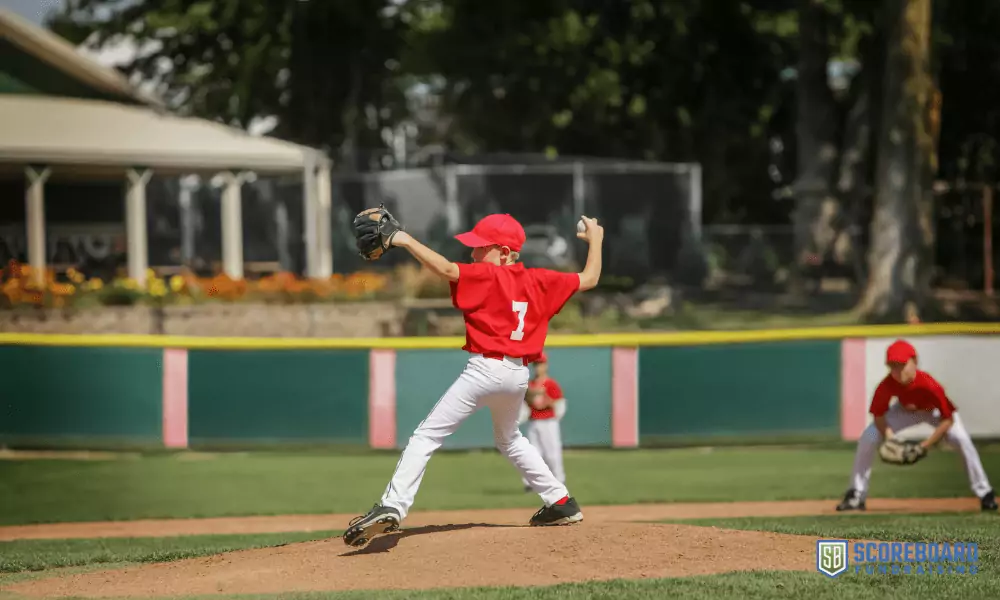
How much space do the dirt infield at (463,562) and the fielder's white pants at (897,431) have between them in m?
3.06

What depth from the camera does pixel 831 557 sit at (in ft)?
25.4

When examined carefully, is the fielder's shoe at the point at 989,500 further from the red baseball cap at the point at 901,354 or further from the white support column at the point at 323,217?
the white support column at the point at 323,217

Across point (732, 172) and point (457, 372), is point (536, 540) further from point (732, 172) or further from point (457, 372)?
point (732, 172)

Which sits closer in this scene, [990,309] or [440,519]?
[440,519]

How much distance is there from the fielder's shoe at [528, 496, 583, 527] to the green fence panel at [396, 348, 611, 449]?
20.6ft

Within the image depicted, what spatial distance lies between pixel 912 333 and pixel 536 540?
27.8 ft

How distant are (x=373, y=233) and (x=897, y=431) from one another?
573 cm

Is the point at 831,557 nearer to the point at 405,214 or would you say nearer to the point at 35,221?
the point at 35,221

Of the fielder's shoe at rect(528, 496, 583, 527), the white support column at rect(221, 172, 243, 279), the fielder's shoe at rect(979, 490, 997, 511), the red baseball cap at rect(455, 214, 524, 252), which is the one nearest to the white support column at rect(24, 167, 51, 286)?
the white support column at rect(221, 172, 243, 279)

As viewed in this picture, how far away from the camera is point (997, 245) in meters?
36.5

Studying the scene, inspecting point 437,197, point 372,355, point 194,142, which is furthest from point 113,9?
point 372,355

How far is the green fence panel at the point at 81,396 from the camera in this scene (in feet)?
47.6

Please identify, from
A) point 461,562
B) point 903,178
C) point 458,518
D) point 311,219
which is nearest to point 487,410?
point 458,518

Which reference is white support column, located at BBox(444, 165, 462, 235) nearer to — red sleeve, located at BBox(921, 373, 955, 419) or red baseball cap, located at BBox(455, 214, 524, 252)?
red sleeve, located at BBox(921, 373, 955, 419)
